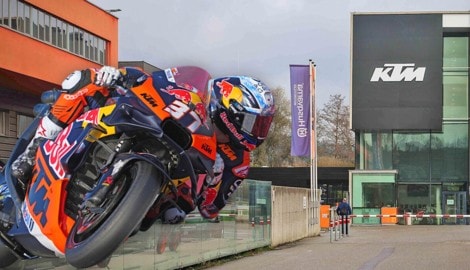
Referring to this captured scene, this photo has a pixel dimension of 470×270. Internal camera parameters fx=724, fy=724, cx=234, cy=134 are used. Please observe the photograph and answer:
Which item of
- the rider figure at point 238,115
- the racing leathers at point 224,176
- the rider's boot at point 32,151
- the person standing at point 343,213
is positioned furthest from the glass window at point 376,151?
the rider's boot at point 32,151

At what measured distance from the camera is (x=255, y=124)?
4.94 m

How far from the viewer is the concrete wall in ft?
83.5

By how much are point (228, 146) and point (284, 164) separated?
57.1 metres

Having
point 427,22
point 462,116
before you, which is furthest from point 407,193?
point 427,22

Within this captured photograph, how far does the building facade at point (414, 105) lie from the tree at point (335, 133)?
819 inches

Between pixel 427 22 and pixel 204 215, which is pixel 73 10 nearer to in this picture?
pixel 204 215

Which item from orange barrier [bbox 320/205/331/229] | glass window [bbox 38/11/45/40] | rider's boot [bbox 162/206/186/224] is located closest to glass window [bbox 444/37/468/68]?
orange barrier [bbox 320/205/331/229]

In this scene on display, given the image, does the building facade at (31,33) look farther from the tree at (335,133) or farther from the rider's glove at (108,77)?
the tree at (335,133)

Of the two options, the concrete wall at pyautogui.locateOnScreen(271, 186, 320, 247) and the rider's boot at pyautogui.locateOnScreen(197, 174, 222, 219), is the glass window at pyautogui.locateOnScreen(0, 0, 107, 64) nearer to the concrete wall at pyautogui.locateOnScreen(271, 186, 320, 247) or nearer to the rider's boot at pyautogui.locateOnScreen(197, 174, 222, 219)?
the concrete wall at pyautogui.locateOnScreen(271, 186, 320, 247)

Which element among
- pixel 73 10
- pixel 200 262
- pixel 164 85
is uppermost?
pixel 73 10

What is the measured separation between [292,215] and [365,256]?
828cm

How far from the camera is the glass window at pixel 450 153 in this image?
45906 millimetres

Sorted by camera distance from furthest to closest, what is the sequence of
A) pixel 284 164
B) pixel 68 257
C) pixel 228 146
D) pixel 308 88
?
pixel 284 164, pixel 308 88, pixel 228 146, pixel 68 257

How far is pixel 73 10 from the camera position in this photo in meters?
27.3
